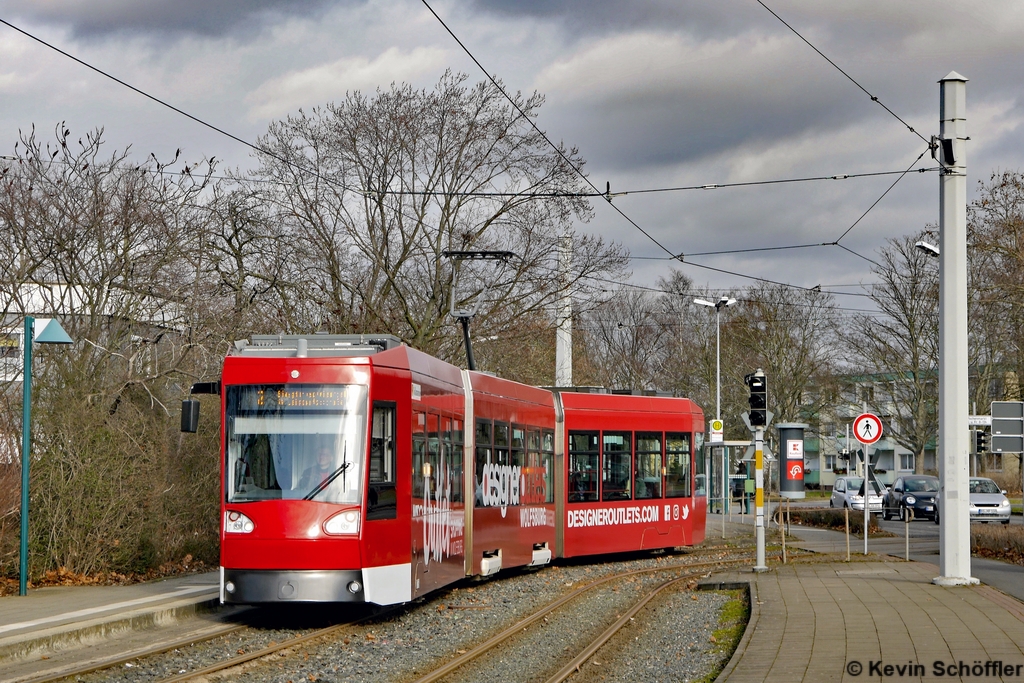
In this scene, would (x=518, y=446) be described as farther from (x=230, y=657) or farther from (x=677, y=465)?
(x=230, y=657)

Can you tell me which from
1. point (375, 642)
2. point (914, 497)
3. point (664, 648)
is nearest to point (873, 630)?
point (664, 648)

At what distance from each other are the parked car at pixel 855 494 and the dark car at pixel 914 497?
5.18ft

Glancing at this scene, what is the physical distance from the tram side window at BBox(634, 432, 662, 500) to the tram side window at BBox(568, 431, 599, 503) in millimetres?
1252

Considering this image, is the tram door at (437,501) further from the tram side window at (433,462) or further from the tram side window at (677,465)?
the tram side window at (677,465)

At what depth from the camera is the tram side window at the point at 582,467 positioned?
21156 millimetres

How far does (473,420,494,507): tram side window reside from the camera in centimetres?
1639

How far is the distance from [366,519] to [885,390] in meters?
46.0

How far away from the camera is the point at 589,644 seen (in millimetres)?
12234

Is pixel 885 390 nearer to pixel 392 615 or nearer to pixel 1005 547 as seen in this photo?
pixel 1005 547

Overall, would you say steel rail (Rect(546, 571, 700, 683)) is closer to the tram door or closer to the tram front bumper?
the tram door

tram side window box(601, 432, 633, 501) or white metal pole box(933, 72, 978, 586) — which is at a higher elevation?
white metal pole box(933, 72, 978, 586)

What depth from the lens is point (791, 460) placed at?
1070 inches

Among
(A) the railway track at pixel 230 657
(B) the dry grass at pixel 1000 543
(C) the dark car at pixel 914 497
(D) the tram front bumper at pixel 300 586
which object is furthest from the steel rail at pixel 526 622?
(C) the dark car at pixel 914 497

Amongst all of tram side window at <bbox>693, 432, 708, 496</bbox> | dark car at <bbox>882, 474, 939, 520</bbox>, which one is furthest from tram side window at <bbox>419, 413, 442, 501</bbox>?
dark car at <bbox>882, 474, 939, 520</bbox>
